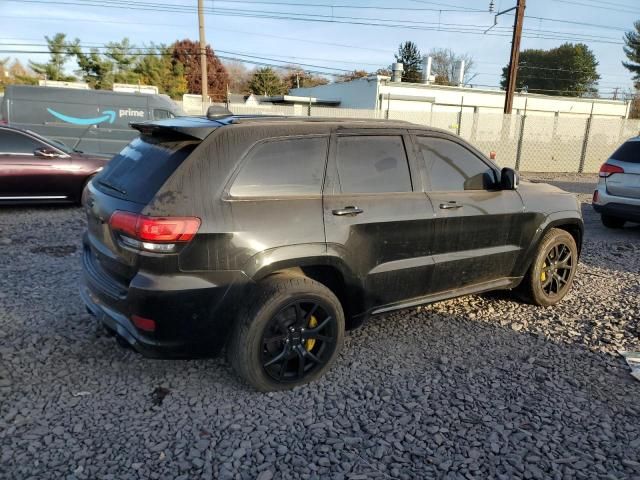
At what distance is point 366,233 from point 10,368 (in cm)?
262

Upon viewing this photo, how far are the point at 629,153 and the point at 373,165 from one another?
20.8 feet

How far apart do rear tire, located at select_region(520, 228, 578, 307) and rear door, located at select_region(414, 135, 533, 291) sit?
0.34 m

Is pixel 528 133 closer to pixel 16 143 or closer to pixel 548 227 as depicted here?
pixel 548 227

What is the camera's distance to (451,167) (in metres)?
3.94

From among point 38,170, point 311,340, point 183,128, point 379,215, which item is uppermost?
point 183,128

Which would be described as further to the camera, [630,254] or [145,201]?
[630,254]

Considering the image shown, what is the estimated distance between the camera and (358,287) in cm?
336

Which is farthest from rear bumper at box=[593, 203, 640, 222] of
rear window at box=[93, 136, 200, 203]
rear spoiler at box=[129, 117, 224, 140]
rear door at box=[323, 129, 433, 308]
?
rear window at box=[93, 136, 200, 203]

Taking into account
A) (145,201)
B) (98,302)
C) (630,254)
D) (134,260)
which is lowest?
(630,254)

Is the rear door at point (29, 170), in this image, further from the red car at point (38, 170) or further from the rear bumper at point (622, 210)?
the rear bumper at point (622, 210)

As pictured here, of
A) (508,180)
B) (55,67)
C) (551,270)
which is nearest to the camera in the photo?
(508,180)

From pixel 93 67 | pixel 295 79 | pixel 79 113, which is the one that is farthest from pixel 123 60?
pixel 79 113

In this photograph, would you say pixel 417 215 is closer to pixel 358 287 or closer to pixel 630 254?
pixel 358 287

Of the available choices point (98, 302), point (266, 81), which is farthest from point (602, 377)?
point (266, 81)
